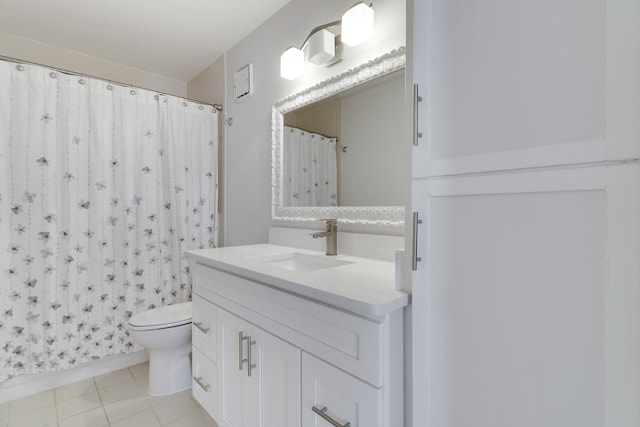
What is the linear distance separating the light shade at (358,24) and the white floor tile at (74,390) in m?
2.48

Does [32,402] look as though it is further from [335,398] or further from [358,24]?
[358,24]

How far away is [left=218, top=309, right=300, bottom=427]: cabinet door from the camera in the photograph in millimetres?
963

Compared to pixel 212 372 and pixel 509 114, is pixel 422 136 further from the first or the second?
pixel 212 372

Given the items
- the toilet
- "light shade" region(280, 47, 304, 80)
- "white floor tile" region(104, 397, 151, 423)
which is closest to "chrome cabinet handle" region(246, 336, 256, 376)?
the toilet

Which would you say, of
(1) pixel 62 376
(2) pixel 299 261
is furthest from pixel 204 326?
(1) pixel 62 376

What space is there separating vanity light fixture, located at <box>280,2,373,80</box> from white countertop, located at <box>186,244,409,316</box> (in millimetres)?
959

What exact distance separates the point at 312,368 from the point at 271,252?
756 millimetres

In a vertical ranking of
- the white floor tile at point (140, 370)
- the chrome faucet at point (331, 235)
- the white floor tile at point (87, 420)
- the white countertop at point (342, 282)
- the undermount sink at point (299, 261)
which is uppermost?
the chrome faucet at point (331, 235)

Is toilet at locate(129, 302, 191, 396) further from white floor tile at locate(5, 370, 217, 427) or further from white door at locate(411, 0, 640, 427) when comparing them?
white door at locate(411, 0, 640, 427)

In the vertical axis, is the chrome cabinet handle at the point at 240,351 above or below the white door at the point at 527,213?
below

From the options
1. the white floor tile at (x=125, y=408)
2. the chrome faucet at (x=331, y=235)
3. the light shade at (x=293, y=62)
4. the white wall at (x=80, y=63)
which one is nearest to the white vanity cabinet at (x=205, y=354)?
the white floor tile at (x=125, y=408)

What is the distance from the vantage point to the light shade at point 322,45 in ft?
4.62

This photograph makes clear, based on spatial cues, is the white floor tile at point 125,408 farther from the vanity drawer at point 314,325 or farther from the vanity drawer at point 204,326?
the vanity drawer at point 314,325

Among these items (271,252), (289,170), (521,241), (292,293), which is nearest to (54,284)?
(271,252)
